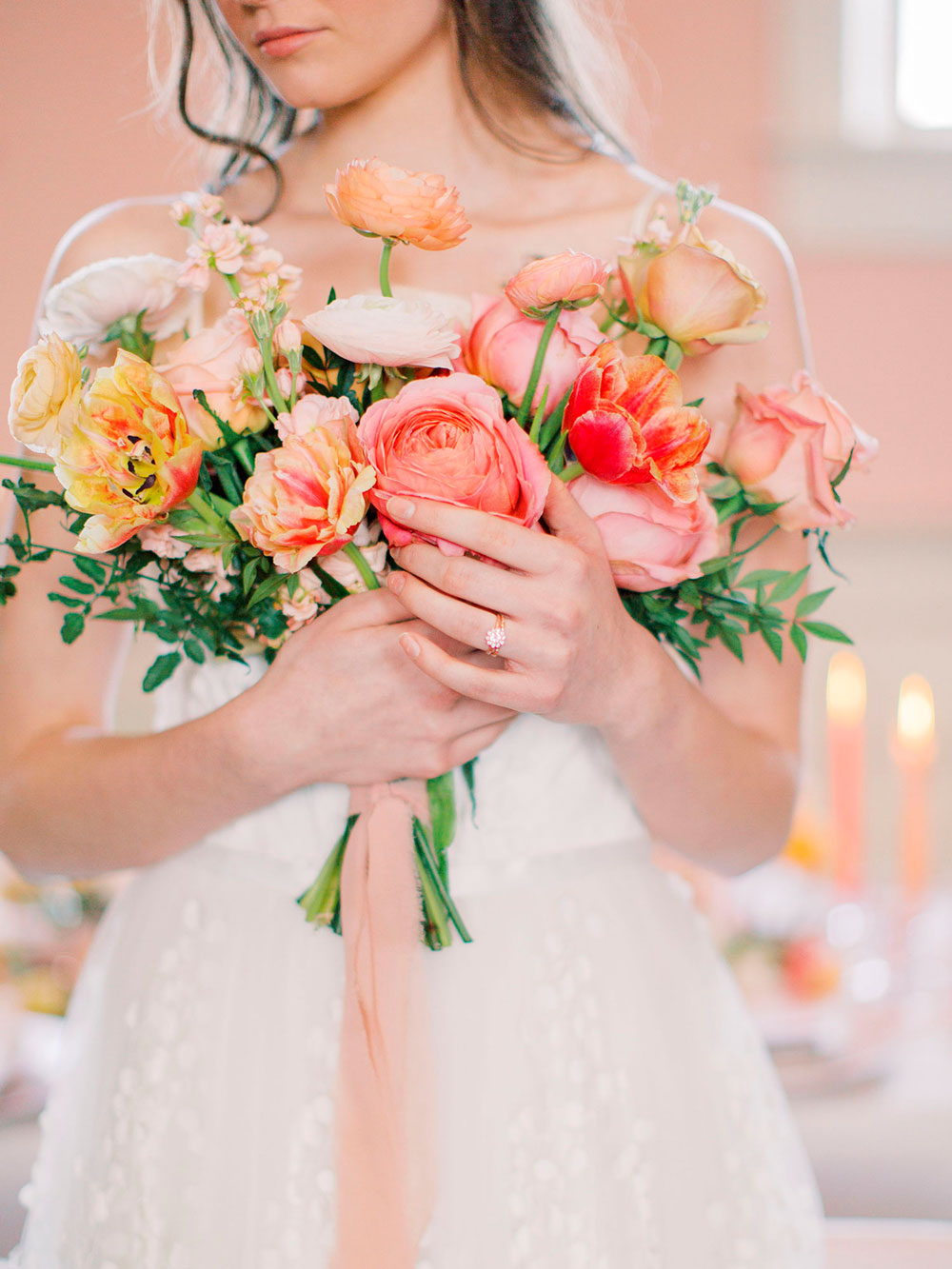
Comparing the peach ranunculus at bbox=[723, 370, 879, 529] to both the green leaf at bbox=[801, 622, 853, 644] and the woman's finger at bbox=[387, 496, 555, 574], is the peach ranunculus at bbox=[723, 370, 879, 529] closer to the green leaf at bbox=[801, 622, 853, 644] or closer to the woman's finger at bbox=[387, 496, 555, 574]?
the green leaf at bbox=[801, 622, 853, 644]

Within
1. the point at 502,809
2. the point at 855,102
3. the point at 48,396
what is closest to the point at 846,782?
the point at 855,102

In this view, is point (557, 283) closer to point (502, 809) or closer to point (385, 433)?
point (385, 433)

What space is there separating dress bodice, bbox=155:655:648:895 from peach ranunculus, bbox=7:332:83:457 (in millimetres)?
232

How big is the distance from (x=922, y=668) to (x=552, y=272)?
177 cm

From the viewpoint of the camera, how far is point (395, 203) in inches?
23.7

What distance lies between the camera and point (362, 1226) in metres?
0.66

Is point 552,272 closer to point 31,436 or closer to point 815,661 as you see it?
point 31,436

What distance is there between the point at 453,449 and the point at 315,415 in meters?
0.09

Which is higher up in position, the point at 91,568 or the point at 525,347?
the point at 525,347

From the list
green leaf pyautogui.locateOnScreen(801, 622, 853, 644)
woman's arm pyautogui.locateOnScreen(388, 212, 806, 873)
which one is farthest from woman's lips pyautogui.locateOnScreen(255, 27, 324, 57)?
green leaf pyautogui.locateOnScreen(801, 622, 853, 644)

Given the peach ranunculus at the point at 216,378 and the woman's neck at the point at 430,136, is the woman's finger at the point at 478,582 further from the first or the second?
the woman's neck at the point at 430,136

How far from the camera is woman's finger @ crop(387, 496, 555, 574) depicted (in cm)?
59

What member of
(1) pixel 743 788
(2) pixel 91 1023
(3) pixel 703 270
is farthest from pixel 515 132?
(2) pixel 91 1023

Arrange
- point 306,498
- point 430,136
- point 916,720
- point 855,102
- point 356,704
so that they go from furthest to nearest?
point 916,720 < point 855,102 < point 430,136 < point 356,704 < point 306,498
